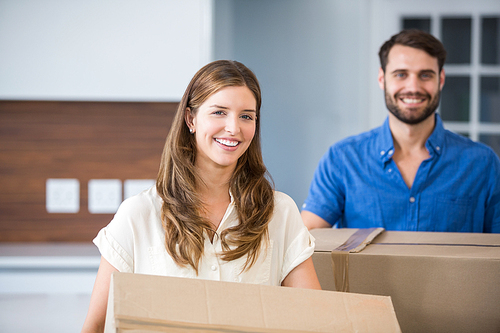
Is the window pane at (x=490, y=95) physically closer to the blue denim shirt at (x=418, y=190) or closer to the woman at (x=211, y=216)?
the blue denim shirt at (x=418, y=190)

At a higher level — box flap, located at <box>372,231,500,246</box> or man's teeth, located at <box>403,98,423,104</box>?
man's teeth, located at <box>403,98,423,104</box>

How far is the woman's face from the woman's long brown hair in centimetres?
2

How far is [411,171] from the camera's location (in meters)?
1.32

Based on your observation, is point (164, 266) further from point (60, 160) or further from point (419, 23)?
point (419, 23)

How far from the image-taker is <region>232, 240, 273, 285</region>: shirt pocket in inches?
34.3

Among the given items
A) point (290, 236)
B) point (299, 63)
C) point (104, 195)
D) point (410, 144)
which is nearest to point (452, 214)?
point (410, 144)

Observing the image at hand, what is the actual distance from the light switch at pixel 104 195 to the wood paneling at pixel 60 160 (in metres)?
0.03

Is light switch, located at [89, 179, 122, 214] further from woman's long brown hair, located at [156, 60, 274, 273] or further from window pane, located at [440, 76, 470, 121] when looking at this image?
window pane, located at [440, 76, 470, 121]

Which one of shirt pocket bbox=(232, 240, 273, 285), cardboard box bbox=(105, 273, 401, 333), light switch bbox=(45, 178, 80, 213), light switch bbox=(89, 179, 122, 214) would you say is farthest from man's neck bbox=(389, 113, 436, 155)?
light switch bbox=(45, 178, 80, 213)

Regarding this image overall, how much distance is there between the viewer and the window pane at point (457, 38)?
2.25 metres

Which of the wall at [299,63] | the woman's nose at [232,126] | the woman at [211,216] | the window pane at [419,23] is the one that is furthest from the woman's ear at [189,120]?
the window pane at [419,23]

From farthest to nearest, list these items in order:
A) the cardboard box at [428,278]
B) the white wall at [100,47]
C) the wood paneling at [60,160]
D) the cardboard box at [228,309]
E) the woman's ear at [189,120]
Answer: the wood paneling at [60,160]
the white wall at [100,47]
the woman's ear at [189,120]
the cardboard box at [428,278]
the cardboard box at [228,309]

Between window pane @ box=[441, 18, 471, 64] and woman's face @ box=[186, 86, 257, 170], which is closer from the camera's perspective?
woman's face @ box=[186, 86, 257, 170]

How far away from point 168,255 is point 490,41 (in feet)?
6.90
